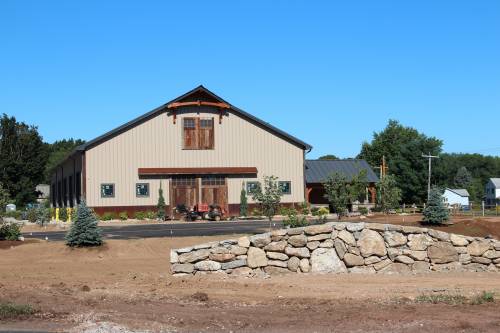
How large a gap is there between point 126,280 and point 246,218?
1227 inches

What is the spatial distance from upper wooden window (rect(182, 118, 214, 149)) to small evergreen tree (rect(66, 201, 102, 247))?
26.8m

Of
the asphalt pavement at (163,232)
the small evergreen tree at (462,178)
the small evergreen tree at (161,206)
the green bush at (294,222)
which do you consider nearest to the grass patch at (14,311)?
the green bush at (294,222)

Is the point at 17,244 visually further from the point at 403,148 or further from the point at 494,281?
the point at 403,148

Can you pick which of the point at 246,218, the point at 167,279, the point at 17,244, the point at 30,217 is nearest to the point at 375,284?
the point at 167,279

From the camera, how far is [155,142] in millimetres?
46594

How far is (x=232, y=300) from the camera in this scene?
11891mm

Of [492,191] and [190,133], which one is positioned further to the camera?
[492,191]

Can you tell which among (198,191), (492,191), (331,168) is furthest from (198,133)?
(492,191)

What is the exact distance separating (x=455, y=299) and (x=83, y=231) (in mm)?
12255

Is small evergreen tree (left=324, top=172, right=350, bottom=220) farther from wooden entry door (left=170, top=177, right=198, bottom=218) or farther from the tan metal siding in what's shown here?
wooden entry door (left=170, top=177, right=198, bottom=218)

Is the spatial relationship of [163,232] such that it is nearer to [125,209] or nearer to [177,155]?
[125,209]

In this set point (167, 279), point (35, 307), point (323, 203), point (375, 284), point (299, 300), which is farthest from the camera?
point (323, 203)

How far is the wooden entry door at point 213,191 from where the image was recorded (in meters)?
47.3

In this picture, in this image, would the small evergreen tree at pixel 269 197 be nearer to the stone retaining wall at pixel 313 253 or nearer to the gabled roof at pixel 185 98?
the stone retaining wall at pixel 313 253
